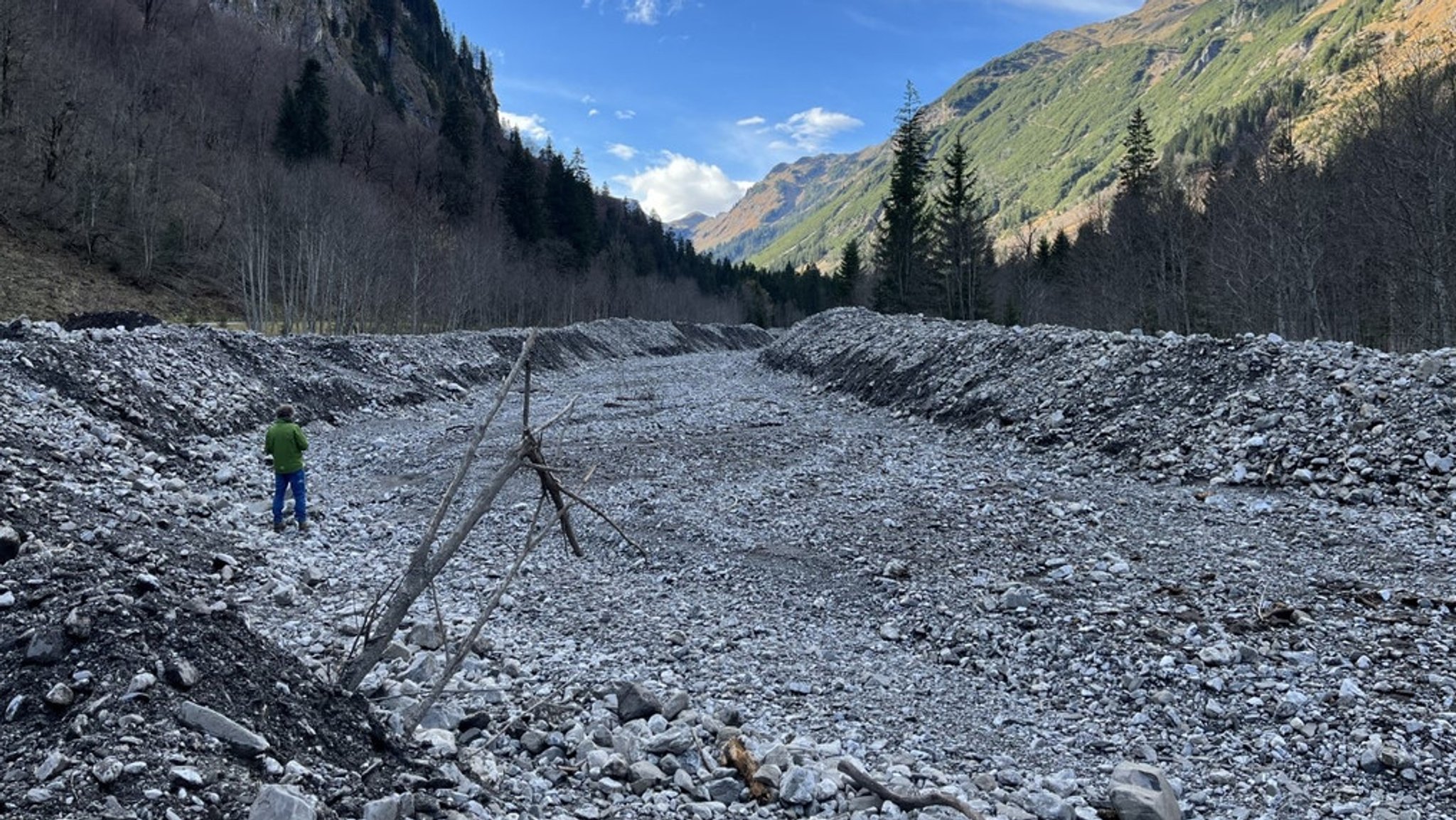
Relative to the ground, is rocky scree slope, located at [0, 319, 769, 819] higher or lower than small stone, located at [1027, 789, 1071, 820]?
higher

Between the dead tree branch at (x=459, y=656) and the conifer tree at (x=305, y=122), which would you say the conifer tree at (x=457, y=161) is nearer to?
the conifer tree at (x=305, y=122)

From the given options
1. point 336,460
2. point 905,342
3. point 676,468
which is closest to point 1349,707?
point 676,468

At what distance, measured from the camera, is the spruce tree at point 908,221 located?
57.8 m

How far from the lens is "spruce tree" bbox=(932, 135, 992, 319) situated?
5234cm

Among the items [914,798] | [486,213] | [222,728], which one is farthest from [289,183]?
[914,798]

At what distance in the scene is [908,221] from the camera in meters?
58.4

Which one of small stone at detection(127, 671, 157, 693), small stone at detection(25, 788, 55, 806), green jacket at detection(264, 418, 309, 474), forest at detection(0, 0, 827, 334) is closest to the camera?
small stone at detection(25, 788, 55, 806)

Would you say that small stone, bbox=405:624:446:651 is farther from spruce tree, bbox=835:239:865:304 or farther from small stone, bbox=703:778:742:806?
spruce tree, bbox=835:239:865:304

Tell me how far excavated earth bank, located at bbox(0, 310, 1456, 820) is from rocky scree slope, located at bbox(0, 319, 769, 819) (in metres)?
0.03

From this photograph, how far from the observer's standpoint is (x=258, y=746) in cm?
396

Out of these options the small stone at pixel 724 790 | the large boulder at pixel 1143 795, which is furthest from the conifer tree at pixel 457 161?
the large boulder at pixel 1143 795

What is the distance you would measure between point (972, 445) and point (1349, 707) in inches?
434

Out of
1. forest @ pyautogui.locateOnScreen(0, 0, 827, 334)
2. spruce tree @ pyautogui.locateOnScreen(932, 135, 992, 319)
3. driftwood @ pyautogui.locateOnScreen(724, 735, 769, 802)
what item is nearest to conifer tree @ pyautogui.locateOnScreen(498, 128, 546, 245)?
forest @ pyautogui.locateOnScreen(0, 0, 827, 334)

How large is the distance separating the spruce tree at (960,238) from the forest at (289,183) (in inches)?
1348
